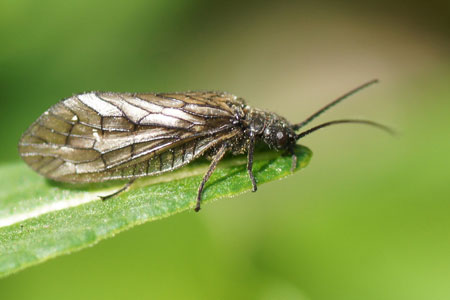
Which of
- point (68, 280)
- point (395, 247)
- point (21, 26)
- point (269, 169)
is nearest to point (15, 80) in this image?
point (21, 26)

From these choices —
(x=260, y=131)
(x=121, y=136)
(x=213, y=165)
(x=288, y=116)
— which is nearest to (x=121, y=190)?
(x=121, y=136)

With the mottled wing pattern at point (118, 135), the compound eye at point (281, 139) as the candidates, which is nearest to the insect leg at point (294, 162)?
the compound eye at point (281, 139)

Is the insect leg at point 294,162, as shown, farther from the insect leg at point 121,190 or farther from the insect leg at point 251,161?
the insect leg at point 121,190

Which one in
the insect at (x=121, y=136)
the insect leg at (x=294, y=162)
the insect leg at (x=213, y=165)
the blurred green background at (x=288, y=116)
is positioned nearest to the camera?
the insect leg at (x=213, y=165)

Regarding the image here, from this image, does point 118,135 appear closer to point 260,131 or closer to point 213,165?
point 213,165

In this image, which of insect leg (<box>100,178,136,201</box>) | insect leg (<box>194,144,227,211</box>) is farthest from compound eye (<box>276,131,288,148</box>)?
insect leg (<box>100,178,136,201</box>)
